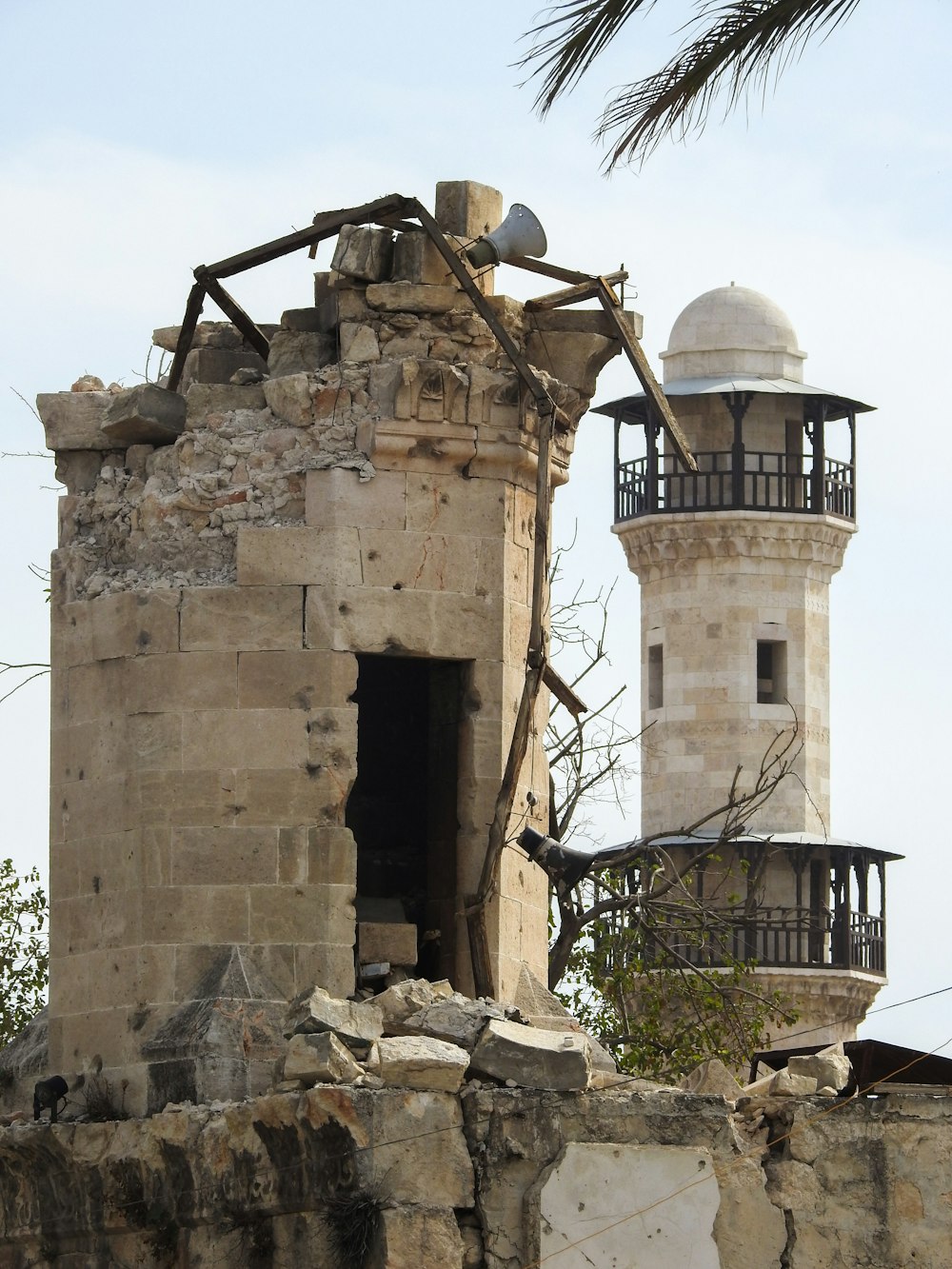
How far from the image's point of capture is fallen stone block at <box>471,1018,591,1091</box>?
1291cm

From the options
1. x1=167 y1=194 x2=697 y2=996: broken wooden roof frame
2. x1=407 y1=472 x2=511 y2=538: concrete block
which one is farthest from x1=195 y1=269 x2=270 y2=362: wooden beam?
x1=407 y1=472 x2=511 y2=538: concrete block

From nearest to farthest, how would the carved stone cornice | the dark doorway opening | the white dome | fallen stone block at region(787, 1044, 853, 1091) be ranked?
1. fallen stone block at region(787, 1044, 853, 1091)
2. the dark doorway opening
3. the carved stone cornice
4. the white dome

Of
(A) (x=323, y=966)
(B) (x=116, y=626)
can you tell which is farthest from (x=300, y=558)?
(A) (x=323, y=966)

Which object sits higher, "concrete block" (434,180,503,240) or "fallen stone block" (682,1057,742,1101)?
"concrete block" (434,180,503,240)

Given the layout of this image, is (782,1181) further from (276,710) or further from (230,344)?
(230,344)

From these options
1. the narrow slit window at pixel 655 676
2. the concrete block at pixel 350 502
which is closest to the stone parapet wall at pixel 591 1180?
the concrete block at pixel 350 502

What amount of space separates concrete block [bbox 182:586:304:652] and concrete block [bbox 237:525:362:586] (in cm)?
6

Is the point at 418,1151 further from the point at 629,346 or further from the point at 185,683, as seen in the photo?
the point at 629,346

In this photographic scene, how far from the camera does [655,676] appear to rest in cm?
5019

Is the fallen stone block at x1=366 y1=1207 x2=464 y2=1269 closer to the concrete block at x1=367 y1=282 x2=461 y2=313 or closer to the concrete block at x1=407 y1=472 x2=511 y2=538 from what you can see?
the concrete block at x1=407 y1=472 x2=511 y2=538

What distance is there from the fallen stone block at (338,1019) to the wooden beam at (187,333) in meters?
3.51

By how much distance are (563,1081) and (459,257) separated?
399cm

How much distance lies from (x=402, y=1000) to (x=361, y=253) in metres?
3.53

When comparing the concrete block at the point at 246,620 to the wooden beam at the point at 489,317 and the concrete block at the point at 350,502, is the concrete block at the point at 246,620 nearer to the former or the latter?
the concrete block at the point at 350,502
